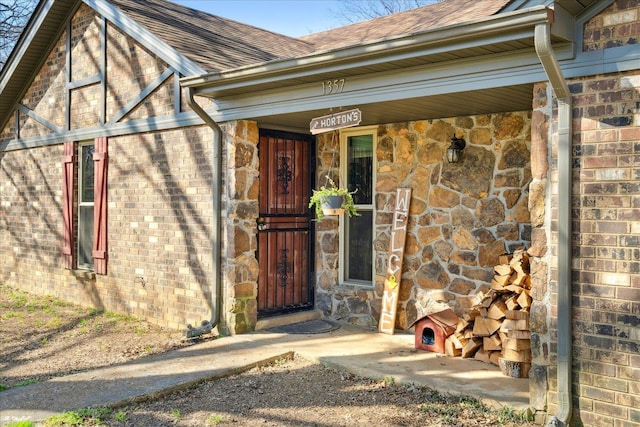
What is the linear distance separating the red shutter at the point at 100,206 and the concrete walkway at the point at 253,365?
115 inches

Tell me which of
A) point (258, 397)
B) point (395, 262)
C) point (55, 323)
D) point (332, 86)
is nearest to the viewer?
point (258, 397)

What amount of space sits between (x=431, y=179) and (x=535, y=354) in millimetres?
2771

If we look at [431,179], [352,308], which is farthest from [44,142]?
[431,179]

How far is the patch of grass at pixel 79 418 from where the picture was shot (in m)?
4.31

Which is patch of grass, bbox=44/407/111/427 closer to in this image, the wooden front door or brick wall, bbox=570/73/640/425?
the wooden front door

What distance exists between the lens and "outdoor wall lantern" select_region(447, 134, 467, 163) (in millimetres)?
6410

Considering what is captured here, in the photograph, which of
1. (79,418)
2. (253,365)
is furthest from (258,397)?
(79,418)

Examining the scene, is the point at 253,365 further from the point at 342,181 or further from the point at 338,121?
the point at 342,181

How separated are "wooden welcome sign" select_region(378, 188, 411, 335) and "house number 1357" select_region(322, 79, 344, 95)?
1.68 meters

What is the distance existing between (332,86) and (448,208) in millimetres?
1963

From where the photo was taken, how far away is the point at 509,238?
6129 millimetres

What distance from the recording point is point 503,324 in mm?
5301

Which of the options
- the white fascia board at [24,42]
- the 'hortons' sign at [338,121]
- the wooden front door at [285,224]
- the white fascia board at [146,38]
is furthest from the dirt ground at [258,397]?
the white fascia board at [24,42]

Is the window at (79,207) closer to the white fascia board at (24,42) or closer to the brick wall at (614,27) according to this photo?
the white fascia board at (24,42)
